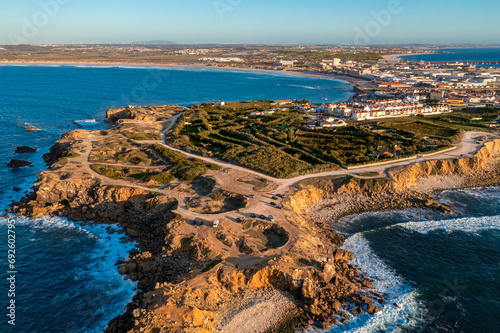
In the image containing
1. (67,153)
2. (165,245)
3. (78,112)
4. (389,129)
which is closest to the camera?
(165,245)

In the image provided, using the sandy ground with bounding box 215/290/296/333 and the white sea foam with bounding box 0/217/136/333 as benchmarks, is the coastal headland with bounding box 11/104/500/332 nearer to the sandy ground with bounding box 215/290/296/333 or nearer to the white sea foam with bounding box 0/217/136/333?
the sandy ground with bounding box 215/290/296/333

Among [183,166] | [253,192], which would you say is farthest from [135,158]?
[253,192]

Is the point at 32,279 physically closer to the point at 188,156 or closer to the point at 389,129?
the point at 188,156

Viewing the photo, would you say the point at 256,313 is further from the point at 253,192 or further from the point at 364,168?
the point at 364,168

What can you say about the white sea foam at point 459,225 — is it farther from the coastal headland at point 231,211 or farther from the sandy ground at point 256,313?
the sandy ground at point 256,313

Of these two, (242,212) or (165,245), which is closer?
(165,245)

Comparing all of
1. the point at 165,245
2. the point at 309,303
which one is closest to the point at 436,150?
the point at 309,303
